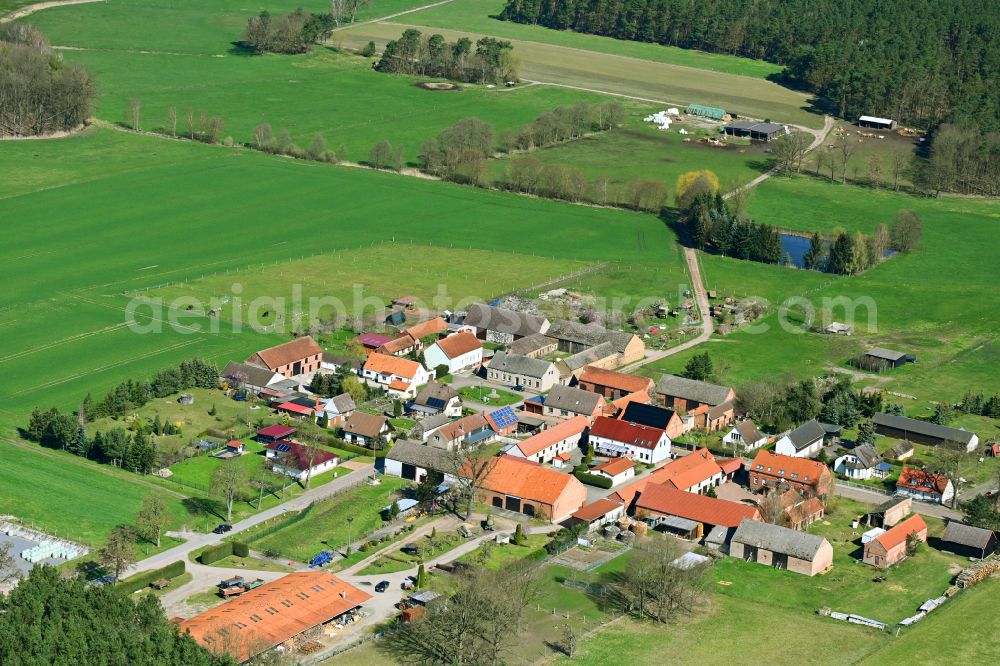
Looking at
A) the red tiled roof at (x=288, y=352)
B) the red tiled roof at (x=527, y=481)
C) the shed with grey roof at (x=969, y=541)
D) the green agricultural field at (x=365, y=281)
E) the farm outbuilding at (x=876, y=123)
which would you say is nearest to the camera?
the shed with grey roof at (x=969, y=541)

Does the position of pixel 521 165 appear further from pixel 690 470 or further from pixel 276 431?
pixel 690 470

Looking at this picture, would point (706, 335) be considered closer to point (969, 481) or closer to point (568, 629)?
point (969, 481)

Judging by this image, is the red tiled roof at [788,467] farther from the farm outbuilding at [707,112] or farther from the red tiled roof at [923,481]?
the farm outbuilding at [707,112]

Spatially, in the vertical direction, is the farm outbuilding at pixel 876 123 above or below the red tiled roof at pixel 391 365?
above

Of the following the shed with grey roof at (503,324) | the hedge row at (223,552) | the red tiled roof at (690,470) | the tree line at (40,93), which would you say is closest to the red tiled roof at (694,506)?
the red tiled roof at (690,470)

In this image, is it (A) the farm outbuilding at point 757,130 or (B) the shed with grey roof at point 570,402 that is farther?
(A) the farm outbuilding at point 757,130

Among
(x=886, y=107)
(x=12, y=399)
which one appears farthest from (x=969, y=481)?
(x=886, y=107)
